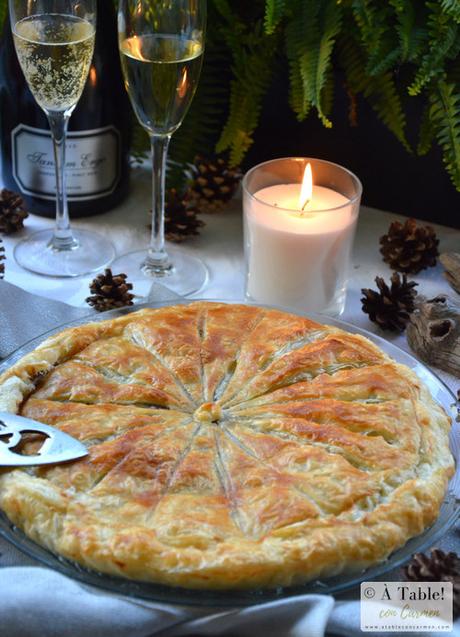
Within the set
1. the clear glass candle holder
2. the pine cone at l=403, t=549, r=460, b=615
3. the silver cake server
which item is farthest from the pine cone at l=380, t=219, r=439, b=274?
the silver cake server

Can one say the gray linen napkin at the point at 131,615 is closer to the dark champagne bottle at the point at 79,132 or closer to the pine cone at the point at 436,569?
the pine cone at the point at 436,569

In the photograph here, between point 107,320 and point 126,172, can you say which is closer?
point 107,320

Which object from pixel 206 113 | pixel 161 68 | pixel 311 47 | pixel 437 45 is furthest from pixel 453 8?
pixel 206 113

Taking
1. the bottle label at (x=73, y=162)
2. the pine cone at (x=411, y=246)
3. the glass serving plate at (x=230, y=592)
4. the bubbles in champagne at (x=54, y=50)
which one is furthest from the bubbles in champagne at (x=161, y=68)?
the glass serving plate at (x=230, y=592)

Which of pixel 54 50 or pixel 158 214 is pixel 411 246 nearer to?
pixel 158 214

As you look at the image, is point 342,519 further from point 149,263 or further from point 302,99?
point 302,99

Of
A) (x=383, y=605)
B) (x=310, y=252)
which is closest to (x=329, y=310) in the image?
(x=310, y=252)
